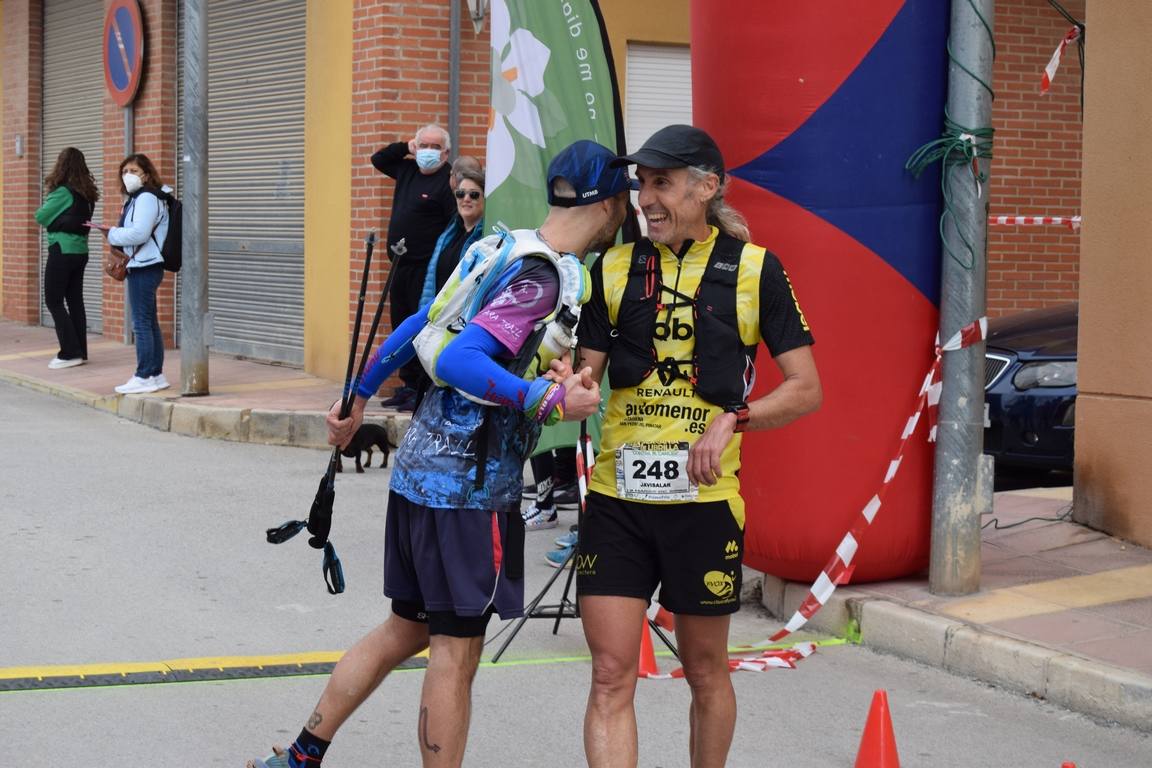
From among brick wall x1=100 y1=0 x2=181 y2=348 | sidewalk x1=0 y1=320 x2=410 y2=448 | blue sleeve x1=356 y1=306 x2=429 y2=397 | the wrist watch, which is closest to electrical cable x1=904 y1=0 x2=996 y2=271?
the wrist watch

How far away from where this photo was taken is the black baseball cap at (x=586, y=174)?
412 centimetres

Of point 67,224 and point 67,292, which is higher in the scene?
point 67,224

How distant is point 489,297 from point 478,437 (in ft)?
1.18

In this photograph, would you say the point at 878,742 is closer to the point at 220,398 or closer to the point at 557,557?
the point at 557,557

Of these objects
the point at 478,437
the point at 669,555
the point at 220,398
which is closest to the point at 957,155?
the point at 669,555

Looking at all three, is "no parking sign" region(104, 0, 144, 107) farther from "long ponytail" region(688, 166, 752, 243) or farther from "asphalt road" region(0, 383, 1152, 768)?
"long ponytail" region(688, 166, 752, 243)

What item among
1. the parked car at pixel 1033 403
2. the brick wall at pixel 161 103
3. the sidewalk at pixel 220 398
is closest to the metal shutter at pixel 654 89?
the sidewalk at pixel 220 398

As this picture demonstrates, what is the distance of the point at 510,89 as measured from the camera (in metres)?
7.71

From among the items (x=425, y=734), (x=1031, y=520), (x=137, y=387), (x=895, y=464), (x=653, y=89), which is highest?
(x=653, y=89)

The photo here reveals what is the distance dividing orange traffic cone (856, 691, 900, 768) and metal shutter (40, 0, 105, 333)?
15355 mm

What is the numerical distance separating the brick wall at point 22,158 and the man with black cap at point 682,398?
1887 centimetres

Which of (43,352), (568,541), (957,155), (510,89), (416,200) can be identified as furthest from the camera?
(43,352)

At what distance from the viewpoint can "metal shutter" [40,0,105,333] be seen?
64.1 feet

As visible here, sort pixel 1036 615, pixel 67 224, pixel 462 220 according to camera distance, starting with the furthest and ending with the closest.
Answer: pixel 67 224, pixel 462 220, pixel 1036 615
